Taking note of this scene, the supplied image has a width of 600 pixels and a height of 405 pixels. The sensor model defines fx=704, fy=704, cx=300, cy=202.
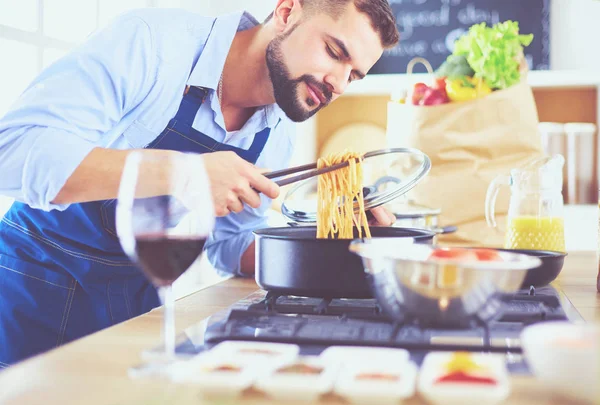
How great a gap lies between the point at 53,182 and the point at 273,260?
0.39m

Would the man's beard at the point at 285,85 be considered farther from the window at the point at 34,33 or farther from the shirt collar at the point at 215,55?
the window at the point at 34,33

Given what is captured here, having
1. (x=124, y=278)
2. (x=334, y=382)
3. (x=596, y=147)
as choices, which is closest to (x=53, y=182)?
(x=124, y=278)

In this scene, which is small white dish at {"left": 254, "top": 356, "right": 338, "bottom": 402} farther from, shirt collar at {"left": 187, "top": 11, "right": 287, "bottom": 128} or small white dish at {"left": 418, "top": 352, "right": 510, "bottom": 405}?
shirt collar at {"left": 187, "top": 11, "right": 287, "bottom": 128}

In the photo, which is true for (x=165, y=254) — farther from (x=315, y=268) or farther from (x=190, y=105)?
(x=190, y=105)

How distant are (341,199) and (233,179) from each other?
32 cm

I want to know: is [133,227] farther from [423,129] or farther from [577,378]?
[423,129]

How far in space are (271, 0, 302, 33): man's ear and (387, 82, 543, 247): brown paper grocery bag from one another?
656 millimetres

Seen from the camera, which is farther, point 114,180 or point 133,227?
point 114,180

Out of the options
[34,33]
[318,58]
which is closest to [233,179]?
[318,58]

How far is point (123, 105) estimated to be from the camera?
1.38 metres

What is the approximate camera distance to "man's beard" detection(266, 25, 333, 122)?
1.64 m

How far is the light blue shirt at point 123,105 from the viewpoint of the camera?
115cm

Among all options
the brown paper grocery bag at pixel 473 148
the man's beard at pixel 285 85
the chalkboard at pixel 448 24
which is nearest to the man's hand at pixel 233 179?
the man's beard at pixel 285 85

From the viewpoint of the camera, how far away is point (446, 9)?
363 cm
